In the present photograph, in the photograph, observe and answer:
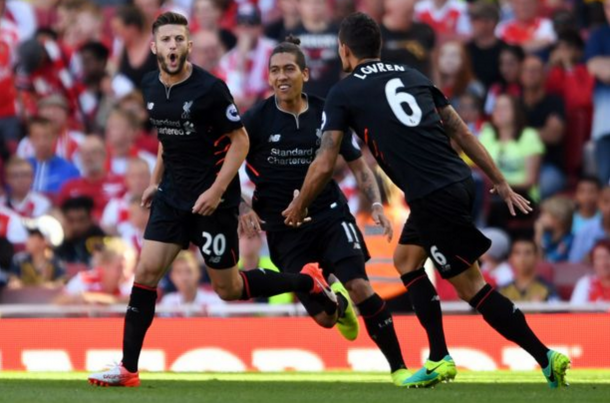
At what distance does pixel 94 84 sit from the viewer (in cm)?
1681

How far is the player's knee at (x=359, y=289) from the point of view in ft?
32.1

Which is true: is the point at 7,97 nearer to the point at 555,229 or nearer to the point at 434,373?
the point at 555,229

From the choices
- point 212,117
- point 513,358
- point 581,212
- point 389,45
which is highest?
point 389,45

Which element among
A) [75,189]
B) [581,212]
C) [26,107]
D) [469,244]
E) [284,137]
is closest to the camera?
[469,244]

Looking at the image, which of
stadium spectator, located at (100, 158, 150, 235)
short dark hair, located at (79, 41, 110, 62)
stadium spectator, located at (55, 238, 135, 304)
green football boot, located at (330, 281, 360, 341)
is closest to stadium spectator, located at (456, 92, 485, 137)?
Result: stadium spectator, located at (100, 158, 150, 235)

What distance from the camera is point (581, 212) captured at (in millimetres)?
14656

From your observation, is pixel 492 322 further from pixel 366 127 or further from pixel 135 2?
pixel 135 2

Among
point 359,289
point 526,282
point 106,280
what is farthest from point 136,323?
point 526,282

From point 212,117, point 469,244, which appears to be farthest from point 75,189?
point 469,244

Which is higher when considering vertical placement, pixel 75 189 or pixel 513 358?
pixel 75 189

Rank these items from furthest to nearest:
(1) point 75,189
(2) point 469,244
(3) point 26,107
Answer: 1. (3) point 26,107
2. (1) point 75,189
3. (2) point 469,244

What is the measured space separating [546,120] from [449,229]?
701 cm

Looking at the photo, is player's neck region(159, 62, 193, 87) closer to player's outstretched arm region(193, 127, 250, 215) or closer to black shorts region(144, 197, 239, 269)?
player's outstretched arm region(193, 127, 250, 215)

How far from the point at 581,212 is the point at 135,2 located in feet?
19.9
